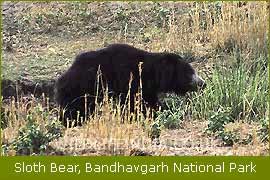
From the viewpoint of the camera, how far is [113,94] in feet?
32.4

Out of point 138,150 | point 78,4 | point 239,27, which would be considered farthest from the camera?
point 78,4

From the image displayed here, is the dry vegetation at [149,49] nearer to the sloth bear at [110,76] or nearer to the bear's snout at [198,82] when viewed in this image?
the bear's snout at [198,82]

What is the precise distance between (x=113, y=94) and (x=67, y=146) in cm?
254

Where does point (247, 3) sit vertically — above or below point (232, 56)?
above

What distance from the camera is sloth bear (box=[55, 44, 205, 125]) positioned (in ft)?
32.1

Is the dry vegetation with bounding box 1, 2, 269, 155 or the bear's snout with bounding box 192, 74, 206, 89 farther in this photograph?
the bear's snout with bounding box 192, 74, 206, 89

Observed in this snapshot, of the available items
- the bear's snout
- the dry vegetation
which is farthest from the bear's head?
the dry vegetation

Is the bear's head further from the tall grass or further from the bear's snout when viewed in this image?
the tall grass

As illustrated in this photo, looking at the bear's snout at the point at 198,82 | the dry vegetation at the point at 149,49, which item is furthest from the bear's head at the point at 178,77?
the dry vegetation at the point at 149,49

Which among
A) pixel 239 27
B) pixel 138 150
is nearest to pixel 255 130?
pixel 138 150

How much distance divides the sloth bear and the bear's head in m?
0.02

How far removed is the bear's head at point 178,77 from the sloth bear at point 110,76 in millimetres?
17

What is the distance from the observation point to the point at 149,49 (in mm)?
12586

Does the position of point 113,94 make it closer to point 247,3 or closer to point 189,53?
point 189,53
